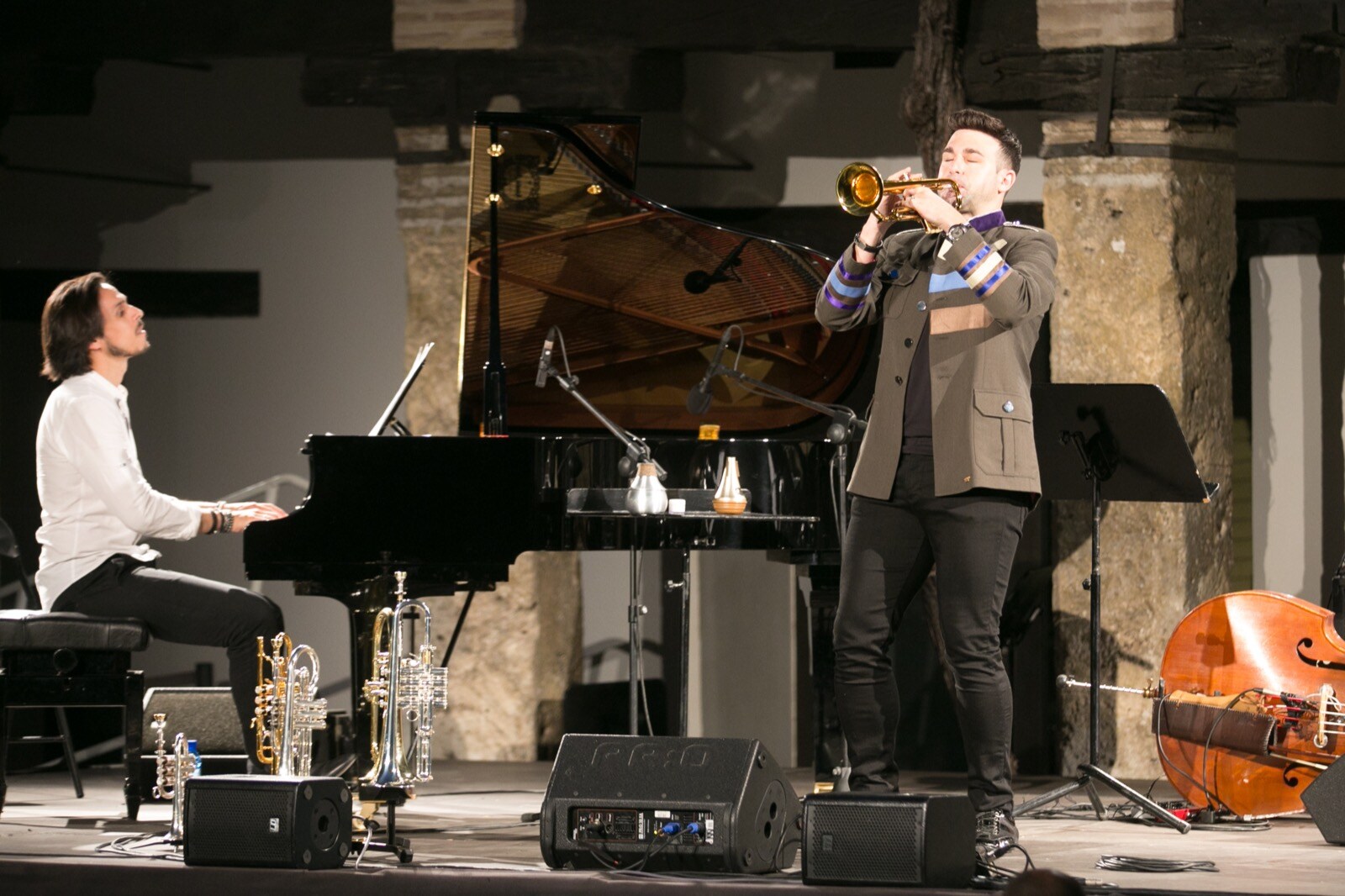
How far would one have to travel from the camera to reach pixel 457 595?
6.98m

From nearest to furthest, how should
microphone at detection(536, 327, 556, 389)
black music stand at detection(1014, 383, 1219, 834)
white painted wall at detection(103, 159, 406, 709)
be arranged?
black music stand at detection(1014, 383, 1219, 834), microphone at detection(536, 327, 556, 389), white painted wall at detection(103, 159, 406, 709)

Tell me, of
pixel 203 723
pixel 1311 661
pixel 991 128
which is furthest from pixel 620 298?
pixel 1311 661

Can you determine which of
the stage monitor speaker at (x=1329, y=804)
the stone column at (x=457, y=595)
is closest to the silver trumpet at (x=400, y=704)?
the stage monitor speaker at (x=1329, y=804)

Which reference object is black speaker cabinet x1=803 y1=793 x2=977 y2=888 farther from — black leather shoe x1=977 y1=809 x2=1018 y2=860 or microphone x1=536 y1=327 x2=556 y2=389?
microphone x1=536 y1=327 x2=556 y2=389

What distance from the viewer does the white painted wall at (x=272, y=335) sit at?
25.3 feet

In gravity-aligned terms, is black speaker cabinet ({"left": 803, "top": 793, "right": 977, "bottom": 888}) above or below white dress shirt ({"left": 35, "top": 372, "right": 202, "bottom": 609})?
below

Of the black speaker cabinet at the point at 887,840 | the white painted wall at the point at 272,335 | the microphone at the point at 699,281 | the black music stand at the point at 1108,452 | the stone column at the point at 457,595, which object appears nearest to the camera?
the black speaker cabinet at the point at 887,840

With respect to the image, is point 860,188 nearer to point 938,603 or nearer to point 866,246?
point 866,246

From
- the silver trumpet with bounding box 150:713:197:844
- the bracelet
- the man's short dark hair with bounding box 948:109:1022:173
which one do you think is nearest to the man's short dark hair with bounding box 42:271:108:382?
the silver trumpet with bounding box 150:713:197:844

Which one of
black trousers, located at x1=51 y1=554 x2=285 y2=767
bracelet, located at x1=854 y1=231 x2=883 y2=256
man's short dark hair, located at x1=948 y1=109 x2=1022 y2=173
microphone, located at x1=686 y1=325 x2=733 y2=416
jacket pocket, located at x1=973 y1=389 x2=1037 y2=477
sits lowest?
black trousers, located at x1=51 y1=554 x2=285 y2=767

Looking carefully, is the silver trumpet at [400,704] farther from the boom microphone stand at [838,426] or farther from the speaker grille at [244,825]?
the boom microphone stand at [838,426]

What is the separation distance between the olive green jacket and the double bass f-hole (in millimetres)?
1527

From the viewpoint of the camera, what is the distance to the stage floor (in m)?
3.59

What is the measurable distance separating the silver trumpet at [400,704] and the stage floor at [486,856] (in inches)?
7.9
